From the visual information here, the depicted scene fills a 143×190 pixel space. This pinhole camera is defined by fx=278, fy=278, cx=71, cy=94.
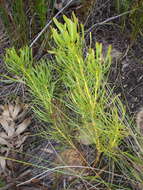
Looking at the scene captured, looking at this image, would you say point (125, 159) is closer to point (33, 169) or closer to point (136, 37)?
point (33, 169)

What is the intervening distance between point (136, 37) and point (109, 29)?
165 mm

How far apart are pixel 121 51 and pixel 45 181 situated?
692mm

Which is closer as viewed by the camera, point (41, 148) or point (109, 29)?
point (41, 148)

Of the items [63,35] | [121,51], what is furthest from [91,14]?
[63,35]

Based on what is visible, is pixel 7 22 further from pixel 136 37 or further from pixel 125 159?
pixel 125 159

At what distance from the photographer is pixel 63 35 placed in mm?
643

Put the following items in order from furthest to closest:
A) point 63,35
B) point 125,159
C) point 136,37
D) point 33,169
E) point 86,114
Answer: point 136,37, point 33,169, point 125,159, point 86,114, point 63,35

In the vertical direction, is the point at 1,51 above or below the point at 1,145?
above

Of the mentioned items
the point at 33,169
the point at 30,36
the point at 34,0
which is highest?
the point at 34,0

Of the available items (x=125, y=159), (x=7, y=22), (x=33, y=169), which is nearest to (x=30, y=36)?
(x=7, y=22)

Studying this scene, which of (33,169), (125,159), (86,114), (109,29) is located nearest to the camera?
(86,114)

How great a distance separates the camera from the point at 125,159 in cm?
102

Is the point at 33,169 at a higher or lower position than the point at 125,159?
higher

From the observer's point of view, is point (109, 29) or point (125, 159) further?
point (109, 29)
